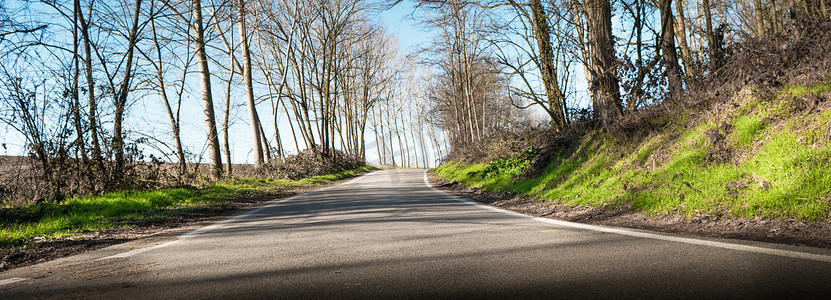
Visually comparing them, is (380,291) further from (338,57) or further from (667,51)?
(338,57)

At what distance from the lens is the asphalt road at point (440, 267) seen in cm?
263

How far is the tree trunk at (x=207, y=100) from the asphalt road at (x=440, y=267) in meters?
11.5

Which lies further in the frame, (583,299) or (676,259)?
(676,259)

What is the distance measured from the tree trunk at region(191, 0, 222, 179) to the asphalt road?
11458 mm

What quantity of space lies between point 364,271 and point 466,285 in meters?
0.81

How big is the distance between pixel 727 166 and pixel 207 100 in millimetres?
16016

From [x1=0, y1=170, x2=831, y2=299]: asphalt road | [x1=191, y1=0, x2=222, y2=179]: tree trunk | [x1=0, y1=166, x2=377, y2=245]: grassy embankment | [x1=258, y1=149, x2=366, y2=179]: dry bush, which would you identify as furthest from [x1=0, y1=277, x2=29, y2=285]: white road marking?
[x1=258, y1=149, x2=366, y2=179]: dry bush

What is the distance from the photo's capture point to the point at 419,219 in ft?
20.6

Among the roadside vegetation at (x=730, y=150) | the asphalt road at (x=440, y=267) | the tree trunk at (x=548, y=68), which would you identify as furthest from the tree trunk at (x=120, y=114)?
the tree trunk at (x=548, y=68)

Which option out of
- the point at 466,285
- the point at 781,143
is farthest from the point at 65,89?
the point at 781,143

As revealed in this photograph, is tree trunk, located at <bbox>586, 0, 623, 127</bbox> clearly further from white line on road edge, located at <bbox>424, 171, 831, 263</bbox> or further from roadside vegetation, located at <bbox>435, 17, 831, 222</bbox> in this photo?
white line on road edge, located at <bbox>424, 171, 831, 263</bbox>

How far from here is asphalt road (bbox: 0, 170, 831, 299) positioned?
2631mm

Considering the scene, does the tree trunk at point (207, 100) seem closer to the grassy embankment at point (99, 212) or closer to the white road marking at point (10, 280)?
the grassy embankment at point (99, 212)

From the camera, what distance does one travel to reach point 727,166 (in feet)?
18.5
